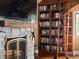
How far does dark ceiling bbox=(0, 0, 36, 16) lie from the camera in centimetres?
320

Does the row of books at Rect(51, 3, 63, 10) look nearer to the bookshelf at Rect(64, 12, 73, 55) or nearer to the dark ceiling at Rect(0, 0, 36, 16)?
the bookshelf at Rect(64, 12, 73, 55)

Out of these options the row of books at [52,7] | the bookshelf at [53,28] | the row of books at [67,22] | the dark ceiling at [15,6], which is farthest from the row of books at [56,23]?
the dark ceiling at [15,6]

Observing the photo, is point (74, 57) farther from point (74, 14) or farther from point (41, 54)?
point (74, 14)

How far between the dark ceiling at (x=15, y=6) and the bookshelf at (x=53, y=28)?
66.9 inches

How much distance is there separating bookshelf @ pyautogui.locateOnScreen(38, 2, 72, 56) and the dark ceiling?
1698mm

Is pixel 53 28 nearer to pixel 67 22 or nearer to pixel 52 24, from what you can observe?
pixel 52 24

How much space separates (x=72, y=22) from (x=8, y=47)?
2637 millimetres

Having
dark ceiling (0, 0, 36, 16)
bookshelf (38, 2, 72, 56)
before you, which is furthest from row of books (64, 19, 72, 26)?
dark ceiling (0, 0, 36, 16)

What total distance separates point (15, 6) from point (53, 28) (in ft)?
7.11

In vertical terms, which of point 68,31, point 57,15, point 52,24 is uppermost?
point 57,15

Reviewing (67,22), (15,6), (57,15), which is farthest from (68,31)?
(15,6)

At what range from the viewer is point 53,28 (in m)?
5.30

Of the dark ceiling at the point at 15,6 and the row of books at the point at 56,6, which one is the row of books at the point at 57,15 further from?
the dark ceiling at the point at 15,6

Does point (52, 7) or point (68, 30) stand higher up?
→ point (52, 7)
